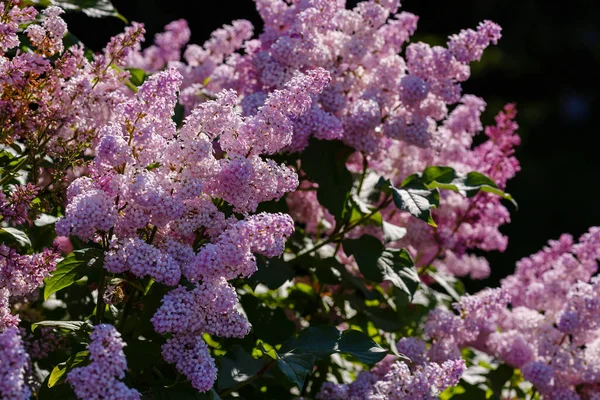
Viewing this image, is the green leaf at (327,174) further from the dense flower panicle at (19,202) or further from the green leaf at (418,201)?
the dense flower panicle at (19,202)

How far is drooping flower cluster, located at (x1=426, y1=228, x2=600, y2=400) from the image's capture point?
2221 millimetres

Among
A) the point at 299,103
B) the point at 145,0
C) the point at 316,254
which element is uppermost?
the point at 299,103

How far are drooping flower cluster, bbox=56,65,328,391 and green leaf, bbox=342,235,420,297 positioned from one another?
0.60 m

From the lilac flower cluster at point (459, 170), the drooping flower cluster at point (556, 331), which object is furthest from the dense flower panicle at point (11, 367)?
the lilac flower cluster at point (459, 170)

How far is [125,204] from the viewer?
1594 millimetres

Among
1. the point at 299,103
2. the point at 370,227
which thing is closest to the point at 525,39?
the point at 370,227

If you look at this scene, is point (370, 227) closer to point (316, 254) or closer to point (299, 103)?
point (316, 254)

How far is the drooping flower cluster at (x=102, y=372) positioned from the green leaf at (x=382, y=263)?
100 cm

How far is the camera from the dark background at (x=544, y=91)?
27.0ft

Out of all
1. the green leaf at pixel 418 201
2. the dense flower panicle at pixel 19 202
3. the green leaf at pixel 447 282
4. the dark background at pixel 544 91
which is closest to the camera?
the dense flower panicle at pixel 19 202

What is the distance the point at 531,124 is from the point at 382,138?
7.91 meters

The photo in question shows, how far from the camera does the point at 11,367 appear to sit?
124 centimetres

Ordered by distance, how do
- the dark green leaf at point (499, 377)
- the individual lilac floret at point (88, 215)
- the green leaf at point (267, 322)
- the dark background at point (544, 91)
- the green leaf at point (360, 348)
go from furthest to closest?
1. the dark background at point (544, 91)
2. the dark green leaf at point (499, 377)
3. the green leaf at point (267, 322)
4. the green leaf at point (360, 348)
5. the individual lilac floret at point (88, 215)

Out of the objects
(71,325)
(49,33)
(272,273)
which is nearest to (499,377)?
(272,273)
